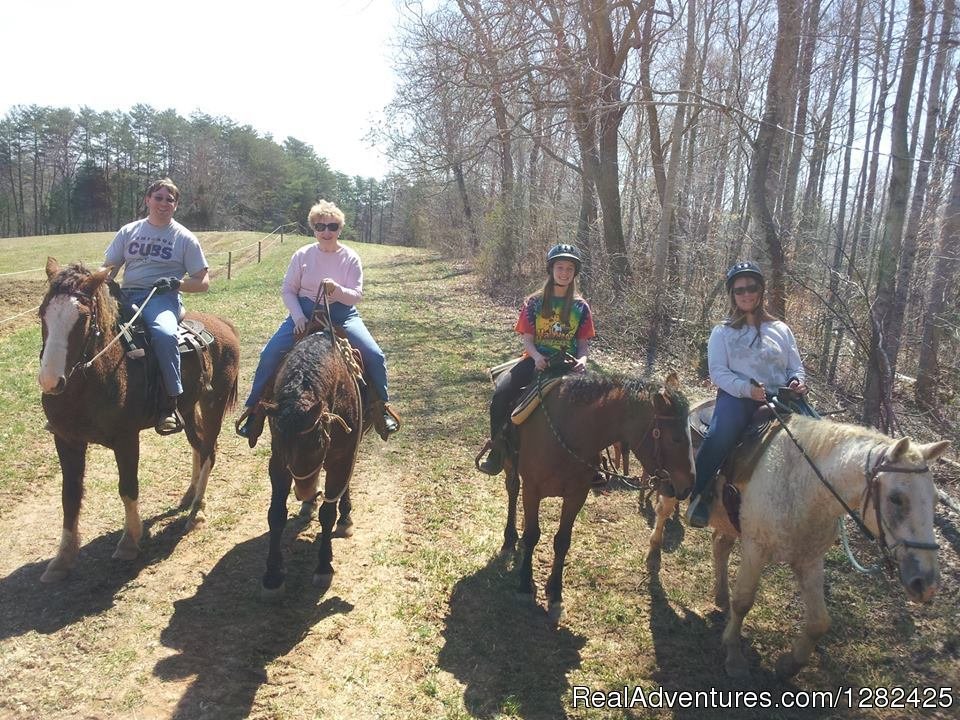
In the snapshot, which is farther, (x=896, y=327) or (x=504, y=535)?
(x=896, y=327)

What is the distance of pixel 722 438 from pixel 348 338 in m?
2.92

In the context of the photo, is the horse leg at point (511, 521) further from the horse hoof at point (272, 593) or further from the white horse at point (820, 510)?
the horse hoof at point (272, 593)

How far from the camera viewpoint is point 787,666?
360 cm

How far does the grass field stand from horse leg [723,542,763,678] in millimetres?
98

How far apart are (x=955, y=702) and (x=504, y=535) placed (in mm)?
3126

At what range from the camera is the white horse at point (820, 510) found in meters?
2.83

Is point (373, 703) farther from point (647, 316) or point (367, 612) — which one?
point (647, 316)

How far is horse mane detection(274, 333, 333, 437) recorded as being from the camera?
130 inches

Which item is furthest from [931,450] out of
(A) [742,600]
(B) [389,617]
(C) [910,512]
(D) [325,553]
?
(D) [325,553]

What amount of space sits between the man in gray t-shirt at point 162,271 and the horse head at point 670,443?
3600 millimetres

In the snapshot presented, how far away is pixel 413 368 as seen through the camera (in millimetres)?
10883

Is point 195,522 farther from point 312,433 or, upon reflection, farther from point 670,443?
point 670,443

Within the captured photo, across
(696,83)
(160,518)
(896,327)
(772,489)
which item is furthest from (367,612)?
(696,83)

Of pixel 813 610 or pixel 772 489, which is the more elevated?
pixel 772 489
